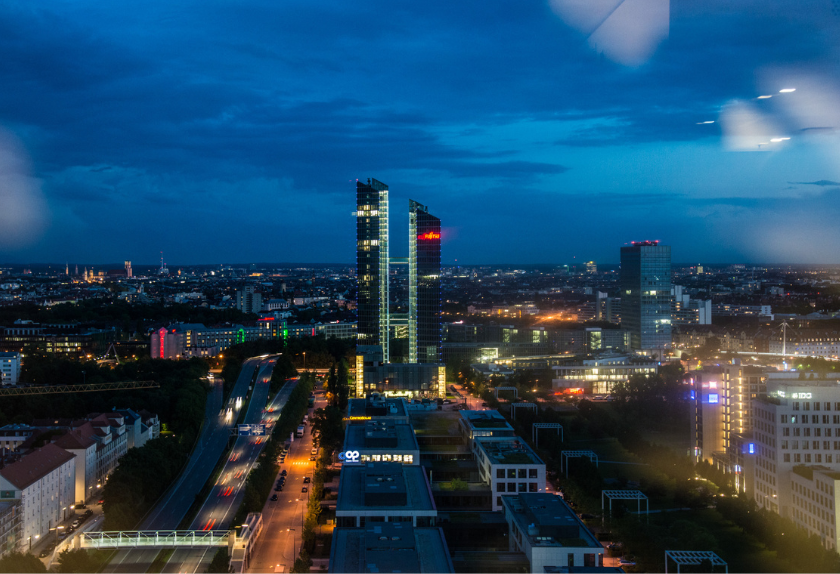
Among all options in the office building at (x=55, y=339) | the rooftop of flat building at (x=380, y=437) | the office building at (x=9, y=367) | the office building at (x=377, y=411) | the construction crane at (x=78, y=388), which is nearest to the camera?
the rooftop of flat building at (x=380, y=437)

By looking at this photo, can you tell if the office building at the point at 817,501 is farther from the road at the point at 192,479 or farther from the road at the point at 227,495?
the road at the point at 192,479

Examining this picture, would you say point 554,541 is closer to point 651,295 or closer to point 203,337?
point 651,295

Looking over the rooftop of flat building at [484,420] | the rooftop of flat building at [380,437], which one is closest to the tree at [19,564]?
the rooftop of flat building at [380,437]

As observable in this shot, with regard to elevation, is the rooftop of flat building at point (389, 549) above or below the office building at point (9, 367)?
below

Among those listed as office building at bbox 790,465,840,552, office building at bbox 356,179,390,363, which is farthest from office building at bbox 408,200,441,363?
office building at bbox 790,465,840,552

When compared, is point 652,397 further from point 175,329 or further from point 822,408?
point 175,329

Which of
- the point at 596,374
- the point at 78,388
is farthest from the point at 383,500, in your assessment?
the point at 596,374

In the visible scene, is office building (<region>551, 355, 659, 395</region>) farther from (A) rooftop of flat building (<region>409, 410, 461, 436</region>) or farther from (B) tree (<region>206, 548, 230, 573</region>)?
(B) tree (<region>206, 548, 230, 573</region>)

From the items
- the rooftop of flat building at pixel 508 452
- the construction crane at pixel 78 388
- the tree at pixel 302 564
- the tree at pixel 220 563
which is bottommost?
the tree at pixel 302 564
